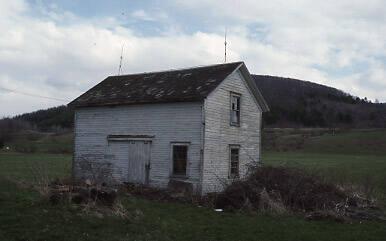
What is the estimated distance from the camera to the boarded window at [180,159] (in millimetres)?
22703

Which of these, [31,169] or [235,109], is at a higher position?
[235,109]

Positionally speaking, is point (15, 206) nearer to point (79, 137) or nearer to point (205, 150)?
point (205, 150)

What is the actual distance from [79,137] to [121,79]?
4.37 metres

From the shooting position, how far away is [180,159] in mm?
22875

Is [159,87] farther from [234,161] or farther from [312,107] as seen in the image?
[312,107]

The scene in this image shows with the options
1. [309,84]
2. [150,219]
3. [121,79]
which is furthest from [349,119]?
[150,219]

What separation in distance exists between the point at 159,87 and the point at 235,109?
4063 millimetres

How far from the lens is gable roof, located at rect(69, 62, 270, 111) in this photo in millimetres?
23203

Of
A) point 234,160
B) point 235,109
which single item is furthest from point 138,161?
point 235,109

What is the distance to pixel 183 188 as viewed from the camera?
2231 cm

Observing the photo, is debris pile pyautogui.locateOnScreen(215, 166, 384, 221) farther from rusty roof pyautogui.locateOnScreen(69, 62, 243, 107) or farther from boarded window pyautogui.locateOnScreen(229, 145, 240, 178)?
rusty roof pyautogui.locateOnScreen(69, 62, 243, 107)

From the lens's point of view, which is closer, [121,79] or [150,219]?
[150,219]

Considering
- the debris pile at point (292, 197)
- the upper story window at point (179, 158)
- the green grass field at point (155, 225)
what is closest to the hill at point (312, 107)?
the upper story window at point (179, 158)

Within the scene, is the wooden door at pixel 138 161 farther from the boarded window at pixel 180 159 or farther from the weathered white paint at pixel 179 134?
the boarded window at pixel 180 159
